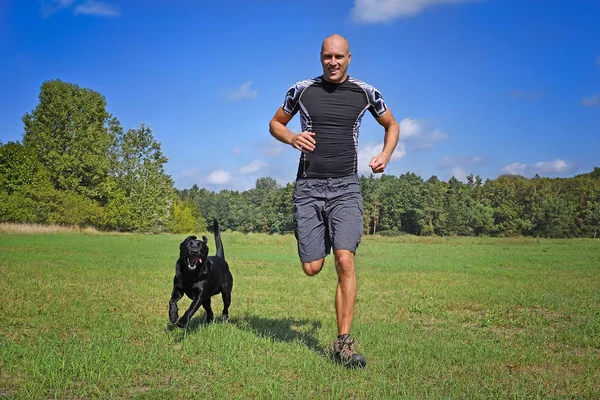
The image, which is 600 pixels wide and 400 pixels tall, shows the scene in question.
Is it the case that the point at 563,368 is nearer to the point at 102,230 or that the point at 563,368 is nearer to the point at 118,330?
the point at 118,330

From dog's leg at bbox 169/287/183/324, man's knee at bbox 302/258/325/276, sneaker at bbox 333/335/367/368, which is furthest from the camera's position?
dog's leg at bbox 169/287/183/324

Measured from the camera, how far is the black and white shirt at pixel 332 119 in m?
5.04

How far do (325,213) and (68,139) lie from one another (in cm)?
4852

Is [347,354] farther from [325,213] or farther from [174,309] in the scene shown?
[174,309]

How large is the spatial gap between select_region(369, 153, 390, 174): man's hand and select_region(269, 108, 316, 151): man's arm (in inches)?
24.7

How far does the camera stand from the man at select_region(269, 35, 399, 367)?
496 centimetres

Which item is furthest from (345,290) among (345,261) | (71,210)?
(71,210)

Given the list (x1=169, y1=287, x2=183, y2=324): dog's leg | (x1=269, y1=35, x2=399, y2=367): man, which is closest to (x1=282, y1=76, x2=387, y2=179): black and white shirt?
(x1=269, y1=35, x2=399, y2=367): man

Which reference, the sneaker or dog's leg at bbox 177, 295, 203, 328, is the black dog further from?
the sneaker

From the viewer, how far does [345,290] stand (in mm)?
5008

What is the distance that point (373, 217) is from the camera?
105 meters

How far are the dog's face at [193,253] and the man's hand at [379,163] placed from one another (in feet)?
7.09

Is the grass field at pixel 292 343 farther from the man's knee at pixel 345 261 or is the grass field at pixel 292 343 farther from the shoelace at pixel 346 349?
the man's knee at pixel 345 261

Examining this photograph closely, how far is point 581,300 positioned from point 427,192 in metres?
86.3
